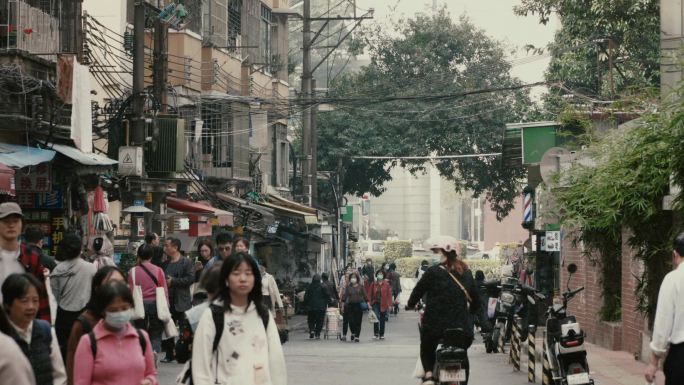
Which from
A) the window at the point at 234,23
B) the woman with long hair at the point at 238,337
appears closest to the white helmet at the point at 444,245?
the woman with long hair at the point at 238,337

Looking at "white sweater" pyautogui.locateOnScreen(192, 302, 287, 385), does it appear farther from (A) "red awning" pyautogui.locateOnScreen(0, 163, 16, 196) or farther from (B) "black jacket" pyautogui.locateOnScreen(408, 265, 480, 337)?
(A) "red awning" pyautogui.locateOnScreen(0, 163, 16, 196)

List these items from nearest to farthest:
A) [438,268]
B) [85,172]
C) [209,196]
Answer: [438,268]
[85,172]
[209,196]

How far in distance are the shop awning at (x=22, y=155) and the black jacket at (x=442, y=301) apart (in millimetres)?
6502

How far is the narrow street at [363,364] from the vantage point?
18.7 m

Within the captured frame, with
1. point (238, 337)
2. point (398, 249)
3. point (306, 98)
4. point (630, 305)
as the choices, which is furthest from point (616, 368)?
point (398, 249)

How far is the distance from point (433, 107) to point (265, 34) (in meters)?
10.8

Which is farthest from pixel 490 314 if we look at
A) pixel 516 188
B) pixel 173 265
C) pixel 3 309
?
pixel 516 188

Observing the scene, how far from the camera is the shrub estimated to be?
106 m

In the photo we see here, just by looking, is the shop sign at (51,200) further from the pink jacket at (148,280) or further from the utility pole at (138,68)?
the pink jacket at (148,280)

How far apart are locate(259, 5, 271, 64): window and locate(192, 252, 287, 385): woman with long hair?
115 feet

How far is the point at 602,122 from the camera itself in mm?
28172

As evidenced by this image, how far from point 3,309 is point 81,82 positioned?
13165mm

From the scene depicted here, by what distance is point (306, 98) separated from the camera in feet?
137

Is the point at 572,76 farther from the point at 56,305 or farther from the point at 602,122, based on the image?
the point at 56,305
